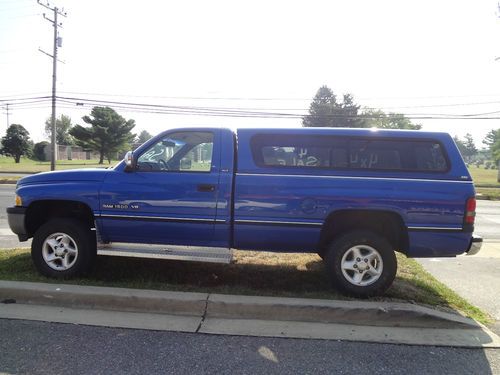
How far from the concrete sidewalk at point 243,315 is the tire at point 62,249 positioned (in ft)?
1.55

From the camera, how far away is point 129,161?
15.4ft

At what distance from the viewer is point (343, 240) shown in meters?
4.50

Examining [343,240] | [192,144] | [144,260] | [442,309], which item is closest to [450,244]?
[442,309]

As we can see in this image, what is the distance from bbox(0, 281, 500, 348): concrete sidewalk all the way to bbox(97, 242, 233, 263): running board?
16.4 inches

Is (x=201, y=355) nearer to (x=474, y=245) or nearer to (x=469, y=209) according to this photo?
(x=469, y=209)

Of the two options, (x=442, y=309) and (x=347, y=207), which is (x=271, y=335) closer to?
(x=347, y=207)

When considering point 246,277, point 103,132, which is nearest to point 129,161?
point 246,277

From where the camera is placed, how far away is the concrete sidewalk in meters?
3.81

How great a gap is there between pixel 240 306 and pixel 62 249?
90.6 inches

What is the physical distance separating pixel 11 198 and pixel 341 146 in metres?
13.2

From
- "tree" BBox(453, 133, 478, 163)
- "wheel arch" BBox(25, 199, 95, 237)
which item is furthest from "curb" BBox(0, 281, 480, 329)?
"tree" BBox(453, 133, 478, 163)

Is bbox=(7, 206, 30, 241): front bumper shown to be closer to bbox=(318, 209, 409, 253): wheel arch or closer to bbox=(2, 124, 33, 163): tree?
bbox=(318, 209, 409, 253): wheel arch

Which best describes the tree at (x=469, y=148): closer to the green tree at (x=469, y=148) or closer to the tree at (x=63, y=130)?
the green tree at (x=469, y=148)

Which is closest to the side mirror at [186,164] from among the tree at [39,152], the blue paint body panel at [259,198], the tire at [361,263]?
the blue paint body panel at [259,198]
